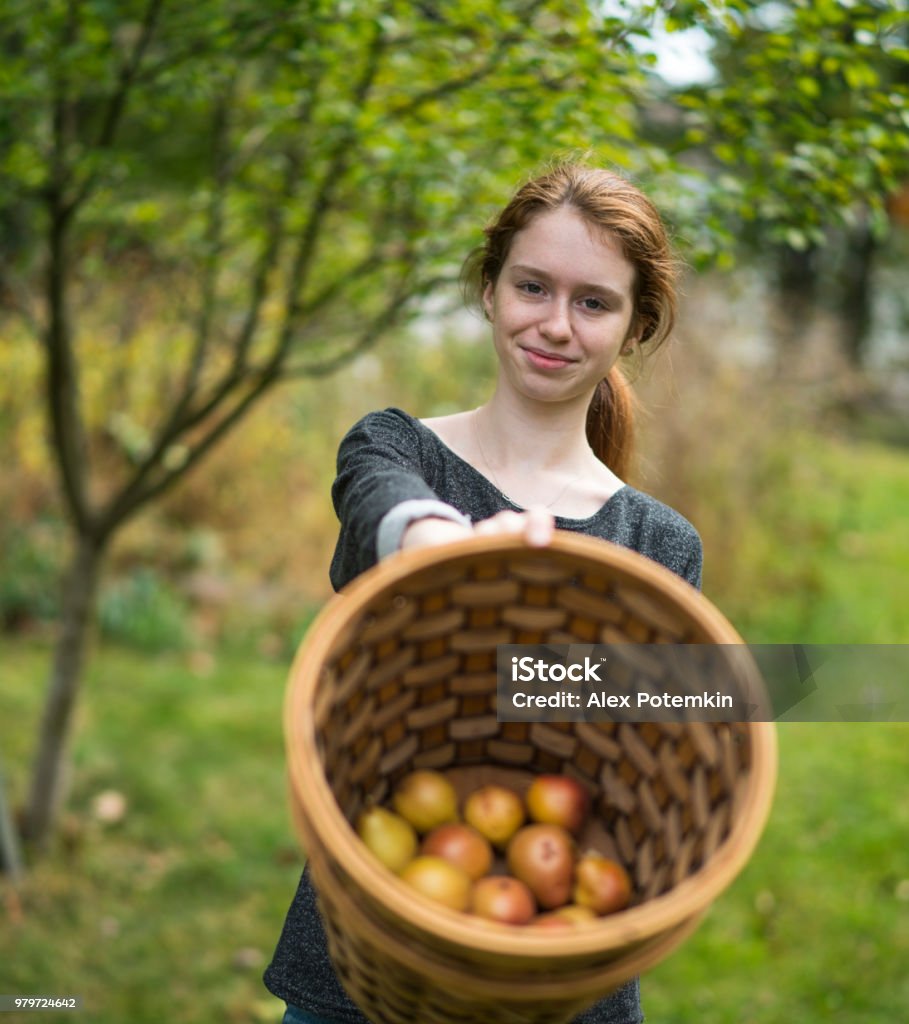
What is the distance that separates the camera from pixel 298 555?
549cm

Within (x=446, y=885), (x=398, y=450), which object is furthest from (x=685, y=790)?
(x=398, y=450)

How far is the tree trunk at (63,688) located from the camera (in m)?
3.38

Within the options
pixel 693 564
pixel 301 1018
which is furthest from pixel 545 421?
pixel 301 1018

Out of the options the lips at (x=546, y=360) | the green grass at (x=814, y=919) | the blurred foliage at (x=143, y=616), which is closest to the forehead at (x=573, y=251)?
the lips at (x=546, y=360)

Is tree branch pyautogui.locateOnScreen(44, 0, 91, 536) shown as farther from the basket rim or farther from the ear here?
the basket rim

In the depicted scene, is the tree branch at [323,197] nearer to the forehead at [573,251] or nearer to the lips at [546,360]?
the forehead at [573,251]

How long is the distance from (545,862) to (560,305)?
2.29 feet

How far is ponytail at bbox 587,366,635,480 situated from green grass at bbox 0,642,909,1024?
1.78m

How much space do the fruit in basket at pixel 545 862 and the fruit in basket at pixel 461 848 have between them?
0.12 ft

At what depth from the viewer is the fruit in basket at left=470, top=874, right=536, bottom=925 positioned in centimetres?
114

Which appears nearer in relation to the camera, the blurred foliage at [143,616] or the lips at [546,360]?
→ the lips at [546,360]

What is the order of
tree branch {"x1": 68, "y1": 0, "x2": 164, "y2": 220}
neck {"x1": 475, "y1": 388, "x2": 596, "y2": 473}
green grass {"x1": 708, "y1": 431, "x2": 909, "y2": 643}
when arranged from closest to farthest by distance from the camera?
neck {"x1": 475, "y1": 388, "x2": 596, "y2": 473}, tree branch {"x1": 68, "y1": 0, "x2": 164, "y2": 220}, green grass {"x1": 708, "y1": 431, "x2": 909, "y2": 643}

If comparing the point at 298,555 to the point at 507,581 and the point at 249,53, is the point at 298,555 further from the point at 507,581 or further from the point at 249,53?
the point at 507,581

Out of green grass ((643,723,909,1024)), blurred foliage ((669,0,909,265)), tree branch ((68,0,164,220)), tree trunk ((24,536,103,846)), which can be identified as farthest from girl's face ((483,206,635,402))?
tree trunk ((24,536,103,846))
